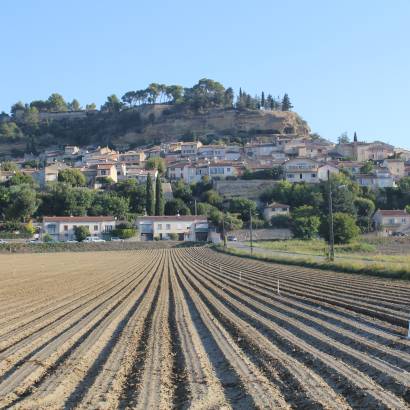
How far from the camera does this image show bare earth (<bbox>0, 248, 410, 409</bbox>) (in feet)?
26.9

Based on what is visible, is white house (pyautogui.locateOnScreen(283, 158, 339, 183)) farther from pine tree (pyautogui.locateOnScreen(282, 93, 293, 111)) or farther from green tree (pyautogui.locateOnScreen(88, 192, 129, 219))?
pine tree (pyautogui.locateOnScreen(282, 93, 293, 111))

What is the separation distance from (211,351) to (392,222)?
245 feet

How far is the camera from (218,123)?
561 feet

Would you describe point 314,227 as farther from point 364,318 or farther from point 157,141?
point 157,141

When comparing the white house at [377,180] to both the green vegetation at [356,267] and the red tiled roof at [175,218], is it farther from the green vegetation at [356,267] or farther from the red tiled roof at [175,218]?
the green vegetation at [356,267]

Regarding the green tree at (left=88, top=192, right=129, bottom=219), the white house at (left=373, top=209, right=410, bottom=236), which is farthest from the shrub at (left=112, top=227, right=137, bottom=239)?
the white house at (left=373, top=209, right=410, bottom=236)

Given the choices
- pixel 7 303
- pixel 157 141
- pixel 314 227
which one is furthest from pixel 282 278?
pixel 157 141

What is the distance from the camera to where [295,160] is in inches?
4168

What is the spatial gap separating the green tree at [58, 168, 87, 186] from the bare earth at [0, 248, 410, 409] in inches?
3322

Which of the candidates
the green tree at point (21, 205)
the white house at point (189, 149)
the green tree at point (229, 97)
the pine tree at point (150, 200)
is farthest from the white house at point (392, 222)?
the green tree at point (229, 97)

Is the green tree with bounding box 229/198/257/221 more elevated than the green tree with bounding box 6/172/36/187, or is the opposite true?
the green tree with bounding box 6/172/36/187

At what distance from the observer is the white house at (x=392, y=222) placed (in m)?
80.6

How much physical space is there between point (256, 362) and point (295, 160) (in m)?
97.2

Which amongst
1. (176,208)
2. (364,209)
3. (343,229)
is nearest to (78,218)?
(176,208)
